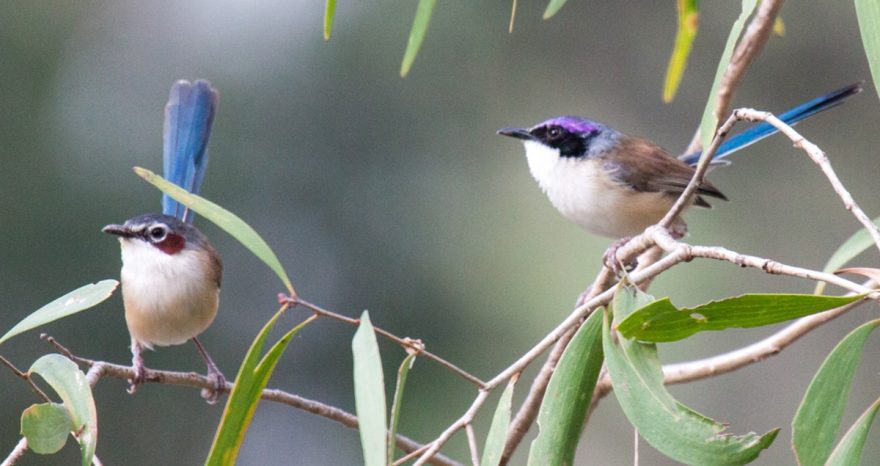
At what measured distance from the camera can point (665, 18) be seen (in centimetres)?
944

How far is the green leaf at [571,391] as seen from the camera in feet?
6.24

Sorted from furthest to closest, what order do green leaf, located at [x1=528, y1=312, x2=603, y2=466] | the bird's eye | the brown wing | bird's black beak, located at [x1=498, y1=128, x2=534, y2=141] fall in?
bird's black beak, located at [x1=498, y1=128, x2=534, y2=141], the brown wing, the bird's eye, green leaf, located at [x1=528, y1=312, x2=603, y2=466]

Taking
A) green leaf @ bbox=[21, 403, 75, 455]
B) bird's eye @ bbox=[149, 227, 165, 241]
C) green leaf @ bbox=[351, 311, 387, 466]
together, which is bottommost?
green leaf @ bbox=[21, 403, 75, 455]

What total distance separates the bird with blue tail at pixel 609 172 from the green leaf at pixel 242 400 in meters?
2.26

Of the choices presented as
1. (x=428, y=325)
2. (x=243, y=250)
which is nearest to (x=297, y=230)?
(x=243, y=250)

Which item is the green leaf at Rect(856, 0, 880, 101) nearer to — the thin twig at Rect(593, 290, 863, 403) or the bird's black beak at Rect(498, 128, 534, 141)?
the thin twig at Rect(593, 290, 863, 403)

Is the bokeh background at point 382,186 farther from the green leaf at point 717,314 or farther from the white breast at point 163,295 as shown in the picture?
the green leaf at point 717,314

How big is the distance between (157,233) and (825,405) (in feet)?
8.37

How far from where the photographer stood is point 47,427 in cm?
201

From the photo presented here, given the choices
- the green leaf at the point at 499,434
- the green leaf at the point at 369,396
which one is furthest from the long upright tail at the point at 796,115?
the green leaf at the point at 369,396

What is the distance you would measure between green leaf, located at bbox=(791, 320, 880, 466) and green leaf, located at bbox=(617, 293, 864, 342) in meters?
0.15

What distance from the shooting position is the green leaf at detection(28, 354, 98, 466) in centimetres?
197

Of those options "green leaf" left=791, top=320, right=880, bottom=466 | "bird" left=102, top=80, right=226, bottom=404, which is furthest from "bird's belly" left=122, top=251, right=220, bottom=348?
"green leaf" left=791, top=320, right=880, bottom=466

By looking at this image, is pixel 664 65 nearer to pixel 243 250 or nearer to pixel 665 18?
pixel 665 18
